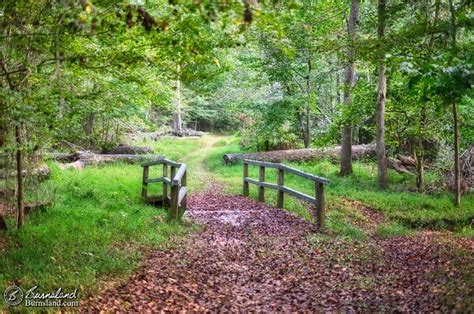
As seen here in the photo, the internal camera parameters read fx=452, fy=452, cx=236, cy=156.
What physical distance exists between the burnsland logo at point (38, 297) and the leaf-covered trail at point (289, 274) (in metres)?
0.27

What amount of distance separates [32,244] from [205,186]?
9.48m

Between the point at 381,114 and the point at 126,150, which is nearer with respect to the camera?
the point at 381,114

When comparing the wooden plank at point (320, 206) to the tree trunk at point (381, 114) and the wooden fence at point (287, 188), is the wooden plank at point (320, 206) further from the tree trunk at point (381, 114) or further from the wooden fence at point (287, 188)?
the tree trunk at point (381, 114)

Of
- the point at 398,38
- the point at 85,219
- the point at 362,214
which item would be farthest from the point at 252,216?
the point at 398,38

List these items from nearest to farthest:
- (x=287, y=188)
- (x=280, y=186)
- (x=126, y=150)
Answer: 1. (x=287, y=188)
2. (x=280, y=186)
3. (x=126, y=150)

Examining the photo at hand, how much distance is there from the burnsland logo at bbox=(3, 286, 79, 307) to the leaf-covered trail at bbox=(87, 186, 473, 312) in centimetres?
27

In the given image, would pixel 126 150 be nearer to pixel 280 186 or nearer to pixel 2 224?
pixel 280 186

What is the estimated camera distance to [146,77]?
8.55 m

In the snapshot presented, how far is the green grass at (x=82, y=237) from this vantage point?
6043 millimetres

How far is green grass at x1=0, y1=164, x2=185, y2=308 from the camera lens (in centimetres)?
604

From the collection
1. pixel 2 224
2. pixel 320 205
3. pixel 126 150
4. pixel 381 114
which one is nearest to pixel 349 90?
pixel 381 114

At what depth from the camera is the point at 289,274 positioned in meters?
7.23

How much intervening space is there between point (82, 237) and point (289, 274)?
11.9 ft

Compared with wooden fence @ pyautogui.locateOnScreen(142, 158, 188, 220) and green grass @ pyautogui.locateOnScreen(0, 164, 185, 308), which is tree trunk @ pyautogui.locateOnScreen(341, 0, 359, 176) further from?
green grass @ pyautogui.locateOnScreen(0, 164, 185, 308)
